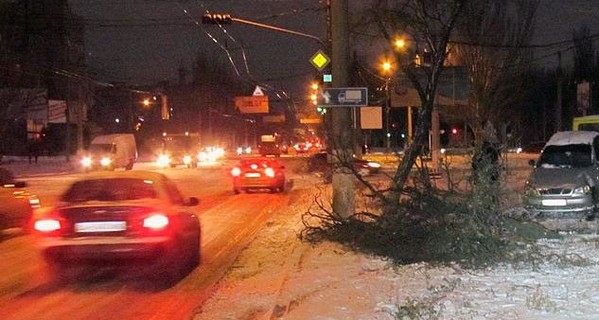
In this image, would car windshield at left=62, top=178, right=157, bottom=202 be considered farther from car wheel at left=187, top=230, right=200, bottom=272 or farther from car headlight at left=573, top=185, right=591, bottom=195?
car headlight at left=573, top=185, right=591, bottom=195

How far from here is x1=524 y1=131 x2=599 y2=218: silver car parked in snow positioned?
626 inches

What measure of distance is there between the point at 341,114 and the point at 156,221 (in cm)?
590

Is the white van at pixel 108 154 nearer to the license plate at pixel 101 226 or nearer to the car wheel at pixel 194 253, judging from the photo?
the car wheel at pixel 194 253

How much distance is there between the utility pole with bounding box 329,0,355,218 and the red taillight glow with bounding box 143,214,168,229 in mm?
4528

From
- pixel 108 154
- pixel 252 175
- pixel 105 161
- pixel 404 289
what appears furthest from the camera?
pixel 108 154

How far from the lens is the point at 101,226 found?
998 centimetres

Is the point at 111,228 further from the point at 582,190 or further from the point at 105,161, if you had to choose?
the point at 105,161

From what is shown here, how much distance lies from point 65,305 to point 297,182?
25.4 m

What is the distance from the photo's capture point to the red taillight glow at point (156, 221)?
33.3ft

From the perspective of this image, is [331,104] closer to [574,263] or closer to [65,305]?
[574,263]

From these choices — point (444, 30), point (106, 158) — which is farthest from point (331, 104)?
point (106, 158)

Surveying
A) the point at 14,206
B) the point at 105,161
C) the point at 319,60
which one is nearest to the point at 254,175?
the point at 319,60

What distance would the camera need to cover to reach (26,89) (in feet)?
176

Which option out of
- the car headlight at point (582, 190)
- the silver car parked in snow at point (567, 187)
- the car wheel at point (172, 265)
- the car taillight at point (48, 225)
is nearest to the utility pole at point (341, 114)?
the silver car parked in snow at point (567, 187)
